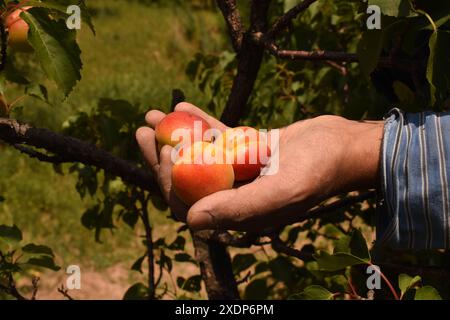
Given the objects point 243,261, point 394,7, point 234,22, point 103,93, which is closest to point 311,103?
point 243,261

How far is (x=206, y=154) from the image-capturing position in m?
1.26

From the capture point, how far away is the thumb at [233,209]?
993mm

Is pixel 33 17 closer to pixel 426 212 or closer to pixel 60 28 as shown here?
pixel 60 28

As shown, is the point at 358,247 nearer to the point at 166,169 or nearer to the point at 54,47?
the point at 166,169

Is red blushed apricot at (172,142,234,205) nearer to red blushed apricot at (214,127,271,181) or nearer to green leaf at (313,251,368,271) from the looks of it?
red blushed apricot at (214,127,271,181)

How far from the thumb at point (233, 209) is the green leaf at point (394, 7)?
35 centimetres

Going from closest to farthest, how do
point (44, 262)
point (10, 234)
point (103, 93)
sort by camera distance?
point (10, 234) → point (44, 262) → point (103, 93)

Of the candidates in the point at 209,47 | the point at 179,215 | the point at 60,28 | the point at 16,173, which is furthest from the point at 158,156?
the point at 209,47

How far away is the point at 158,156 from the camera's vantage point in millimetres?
1317

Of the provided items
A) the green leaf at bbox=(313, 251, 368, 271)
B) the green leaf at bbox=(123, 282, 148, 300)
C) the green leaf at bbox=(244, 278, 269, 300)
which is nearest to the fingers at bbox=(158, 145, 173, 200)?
the green leaf at bbox=(313, 251, 368, 271)

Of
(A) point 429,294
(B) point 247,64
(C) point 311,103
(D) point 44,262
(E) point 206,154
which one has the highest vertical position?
(C) point 311,103

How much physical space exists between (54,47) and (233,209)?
19.0 inches

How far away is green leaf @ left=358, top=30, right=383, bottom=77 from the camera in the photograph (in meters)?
1.11

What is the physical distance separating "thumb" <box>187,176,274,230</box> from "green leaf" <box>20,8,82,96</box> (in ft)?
1.22
